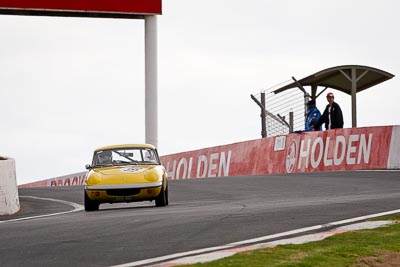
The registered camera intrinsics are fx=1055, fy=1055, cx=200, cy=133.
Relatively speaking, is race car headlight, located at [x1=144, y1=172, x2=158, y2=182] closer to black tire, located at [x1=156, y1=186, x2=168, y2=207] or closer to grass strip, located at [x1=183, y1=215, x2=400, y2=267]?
black tire, located at [x1=156, y1=186, x2=168, y2=207]

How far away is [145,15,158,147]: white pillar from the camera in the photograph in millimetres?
34906

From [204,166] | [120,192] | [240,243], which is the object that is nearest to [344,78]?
[204,166]

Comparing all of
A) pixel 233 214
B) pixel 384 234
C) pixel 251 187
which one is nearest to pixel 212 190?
pixel 251 187

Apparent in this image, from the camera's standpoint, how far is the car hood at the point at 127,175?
1722 centimetres

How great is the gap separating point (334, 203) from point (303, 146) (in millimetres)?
14343

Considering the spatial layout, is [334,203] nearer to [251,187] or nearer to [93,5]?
[251,187]

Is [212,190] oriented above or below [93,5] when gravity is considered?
below

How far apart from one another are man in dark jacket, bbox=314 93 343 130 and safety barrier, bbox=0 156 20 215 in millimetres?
10543

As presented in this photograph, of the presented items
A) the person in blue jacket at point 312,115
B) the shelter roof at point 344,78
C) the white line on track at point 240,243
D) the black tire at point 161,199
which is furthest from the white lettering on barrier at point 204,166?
the white line on track at point 240,243

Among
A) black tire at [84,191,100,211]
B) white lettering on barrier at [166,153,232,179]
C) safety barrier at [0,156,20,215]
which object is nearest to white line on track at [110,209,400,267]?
black tire at [84,191,100,211]

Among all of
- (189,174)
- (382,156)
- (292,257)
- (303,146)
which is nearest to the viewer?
(292,257)

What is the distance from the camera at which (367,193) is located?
57.9 ft

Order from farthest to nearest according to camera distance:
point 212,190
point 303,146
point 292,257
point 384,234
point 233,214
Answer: point 303,146, point 212,190, point 233,214, point 384,234, point 292,257

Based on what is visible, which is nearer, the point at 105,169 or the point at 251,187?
the point at 105,169
